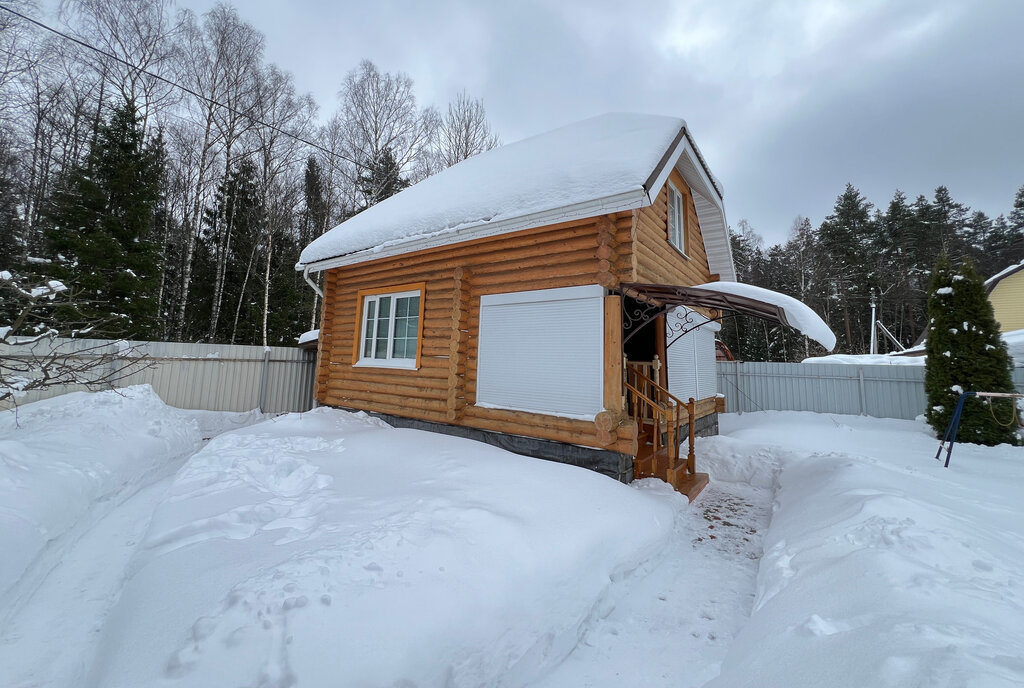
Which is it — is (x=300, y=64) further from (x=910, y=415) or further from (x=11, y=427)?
(x=910, y=415)

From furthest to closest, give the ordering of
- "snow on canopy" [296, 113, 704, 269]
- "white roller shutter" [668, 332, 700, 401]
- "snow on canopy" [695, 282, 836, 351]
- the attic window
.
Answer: the attic window < "white roller shutter" [668, 332, 700, 401] < "snow on canopy" [296, 113, 704, 269] < "snow on canopy" [695, 282, 836, 351]

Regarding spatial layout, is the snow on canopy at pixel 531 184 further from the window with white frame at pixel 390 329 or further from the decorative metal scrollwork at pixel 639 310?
the decorative metal scrollwork at pixel 639 310

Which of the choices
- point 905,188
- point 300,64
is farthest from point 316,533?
point 905,188

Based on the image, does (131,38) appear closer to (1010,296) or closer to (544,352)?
(544,352)

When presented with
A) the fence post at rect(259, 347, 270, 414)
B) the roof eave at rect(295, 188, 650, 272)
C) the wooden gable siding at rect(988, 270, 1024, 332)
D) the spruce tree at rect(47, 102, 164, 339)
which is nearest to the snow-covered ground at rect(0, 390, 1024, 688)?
the roof eave at rect(295, 188, 650, 272)

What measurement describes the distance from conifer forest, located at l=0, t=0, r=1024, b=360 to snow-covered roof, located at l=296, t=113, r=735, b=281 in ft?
24.3

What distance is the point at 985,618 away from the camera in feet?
6.02

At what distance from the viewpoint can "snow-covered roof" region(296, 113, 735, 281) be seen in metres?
4.80

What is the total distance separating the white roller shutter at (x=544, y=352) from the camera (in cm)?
505

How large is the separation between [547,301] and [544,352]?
0.70 metres

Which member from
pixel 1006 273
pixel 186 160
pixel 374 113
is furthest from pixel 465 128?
pixel 1006 273

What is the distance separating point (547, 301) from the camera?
5.48 m

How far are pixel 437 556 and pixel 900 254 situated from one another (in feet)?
111

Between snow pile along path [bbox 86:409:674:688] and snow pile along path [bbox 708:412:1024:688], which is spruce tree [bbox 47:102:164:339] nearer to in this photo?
snow pile along path [bbox 86:409:674:688]
